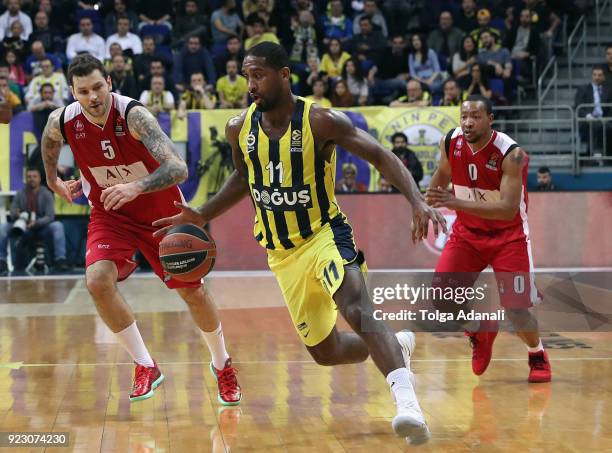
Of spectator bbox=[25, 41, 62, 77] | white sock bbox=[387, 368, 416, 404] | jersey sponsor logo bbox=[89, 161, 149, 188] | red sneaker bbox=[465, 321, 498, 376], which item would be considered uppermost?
spectator bbox=[25, 41, 62, 77]

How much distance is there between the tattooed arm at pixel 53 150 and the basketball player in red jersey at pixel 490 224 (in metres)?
2.62

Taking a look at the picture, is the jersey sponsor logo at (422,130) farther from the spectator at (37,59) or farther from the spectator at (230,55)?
the spectator at (37,59)

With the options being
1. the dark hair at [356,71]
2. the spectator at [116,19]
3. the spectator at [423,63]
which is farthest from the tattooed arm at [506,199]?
the spectator at [116,19]

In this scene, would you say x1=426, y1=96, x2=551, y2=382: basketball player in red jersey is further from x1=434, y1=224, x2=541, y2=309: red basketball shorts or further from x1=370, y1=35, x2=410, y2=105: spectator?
x1=370, y1=35, x2=410, y2=105: spectator

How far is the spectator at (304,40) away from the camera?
16.8m

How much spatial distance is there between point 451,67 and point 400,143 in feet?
8.95

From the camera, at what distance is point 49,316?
33.9 feet

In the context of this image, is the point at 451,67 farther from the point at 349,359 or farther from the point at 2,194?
the point at 349,359

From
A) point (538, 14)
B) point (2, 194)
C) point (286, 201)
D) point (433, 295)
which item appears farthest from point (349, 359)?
point (538, 14)

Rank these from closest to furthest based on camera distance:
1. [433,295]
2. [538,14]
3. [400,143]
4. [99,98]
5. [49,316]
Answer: [99,98], [433,295], [49,316], [400,143], [538,14]

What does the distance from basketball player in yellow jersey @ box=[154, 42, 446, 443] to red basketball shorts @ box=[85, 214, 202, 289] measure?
2.15 ft

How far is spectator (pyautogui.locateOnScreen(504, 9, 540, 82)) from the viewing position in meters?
17.0

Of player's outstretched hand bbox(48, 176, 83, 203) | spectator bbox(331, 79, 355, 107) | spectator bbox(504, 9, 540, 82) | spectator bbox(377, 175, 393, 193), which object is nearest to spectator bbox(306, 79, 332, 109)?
spectator bbox(331, 79, 355, 107)

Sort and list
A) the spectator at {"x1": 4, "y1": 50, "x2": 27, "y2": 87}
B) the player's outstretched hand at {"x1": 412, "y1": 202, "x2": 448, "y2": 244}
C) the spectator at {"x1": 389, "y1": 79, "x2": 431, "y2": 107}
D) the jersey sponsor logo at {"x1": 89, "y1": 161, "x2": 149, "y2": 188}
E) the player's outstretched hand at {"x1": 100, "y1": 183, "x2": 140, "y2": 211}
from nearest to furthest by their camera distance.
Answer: the player's outstretched hand at {"x1": 412, "y1": 202, "x2": 448, "y2": 244}
the player's outstretched hand at {"x1": 100, "y1": 183, "x2": 140, "y2": 211}
the jersey sponsor logo at {"x1": 89, "y1": 161, "x2": 149, "y2": 188}
the spectator at {"x1": 389, "y1": 79, "x2": 431, "y2": 107}
the spectator at {"x1": 4, "y1": 50, "x2": 27, "y2": 87}
